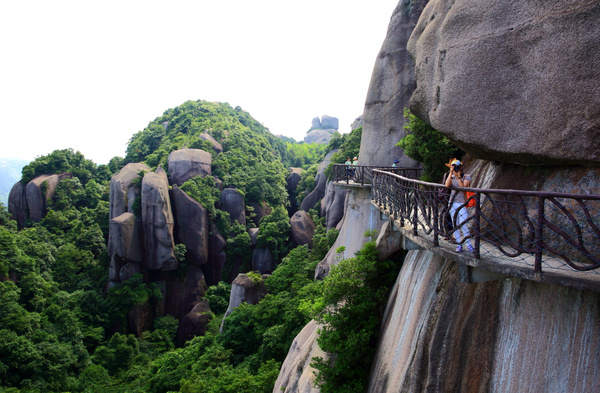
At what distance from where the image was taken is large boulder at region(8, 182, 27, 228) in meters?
33.7

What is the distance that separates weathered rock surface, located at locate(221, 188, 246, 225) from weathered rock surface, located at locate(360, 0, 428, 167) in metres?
22.7

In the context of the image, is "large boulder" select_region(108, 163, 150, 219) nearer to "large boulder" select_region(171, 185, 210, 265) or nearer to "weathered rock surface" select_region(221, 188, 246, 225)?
"large boulder" select_region(171, 185, 210, 265)

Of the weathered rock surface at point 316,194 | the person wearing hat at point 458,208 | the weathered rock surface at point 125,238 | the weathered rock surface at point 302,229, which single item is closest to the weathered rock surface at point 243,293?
the weathered rock surface at point 302,229

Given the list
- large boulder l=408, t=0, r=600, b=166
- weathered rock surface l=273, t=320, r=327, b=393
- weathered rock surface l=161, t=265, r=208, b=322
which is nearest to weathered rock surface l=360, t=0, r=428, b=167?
large boulder l=408, t=0, r=600, b=166

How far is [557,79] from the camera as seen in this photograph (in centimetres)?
459

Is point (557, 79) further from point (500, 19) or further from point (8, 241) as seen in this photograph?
point (8, 241)

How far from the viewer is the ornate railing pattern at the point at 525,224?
11.9 feet

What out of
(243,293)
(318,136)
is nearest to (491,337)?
(243,293)

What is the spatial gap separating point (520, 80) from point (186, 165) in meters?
33.2

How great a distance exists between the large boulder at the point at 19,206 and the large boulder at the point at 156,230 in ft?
46.7

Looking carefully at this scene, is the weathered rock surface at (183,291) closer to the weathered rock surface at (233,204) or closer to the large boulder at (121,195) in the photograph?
the weathered rock surface at (233,204)

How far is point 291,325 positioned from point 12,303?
17578 millimetres

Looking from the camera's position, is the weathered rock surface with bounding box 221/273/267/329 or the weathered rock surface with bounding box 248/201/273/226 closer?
the weathered rock surface with bounding box 221/273/267/329

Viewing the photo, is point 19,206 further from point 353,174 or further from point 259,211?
point 353,174
